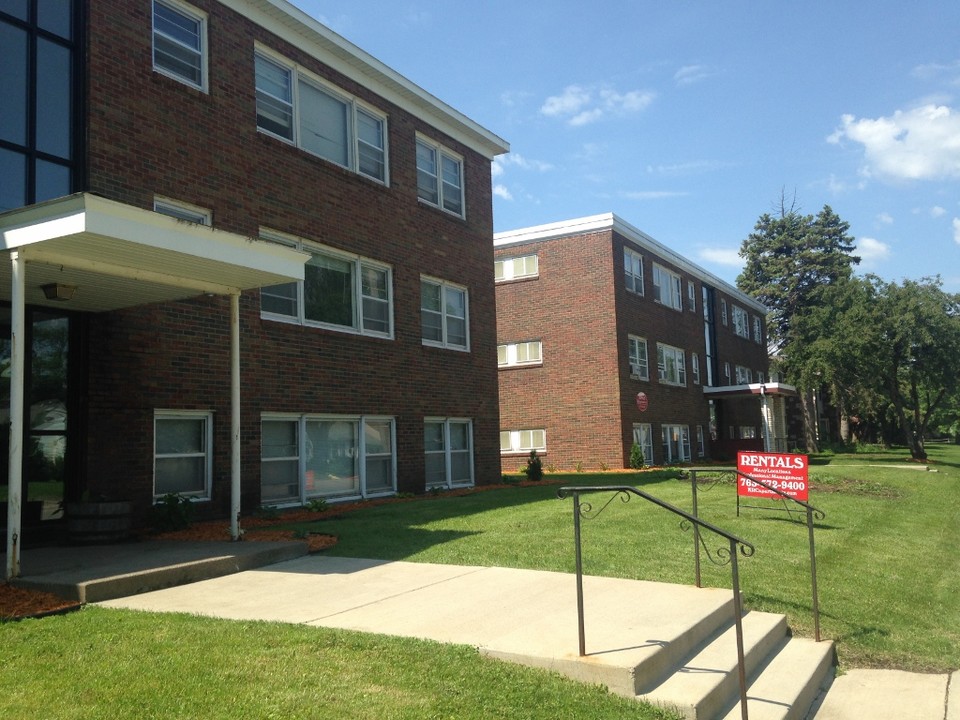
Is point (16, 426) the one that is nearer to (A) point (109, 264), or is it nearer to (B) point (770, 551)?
(A) point (109, 264)

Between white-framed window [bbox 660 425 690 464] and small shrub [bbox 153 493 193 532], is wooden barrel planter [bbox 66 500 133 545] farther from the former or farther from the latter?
white-framed window [bbox 660 425 690 464]

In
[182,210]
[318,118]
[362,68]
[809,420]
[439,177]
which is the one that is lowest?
[809,420]

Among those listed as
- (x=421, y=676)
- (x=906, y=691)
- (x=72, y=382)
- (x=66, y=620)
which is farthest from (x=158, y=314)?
(x=906, y=691)

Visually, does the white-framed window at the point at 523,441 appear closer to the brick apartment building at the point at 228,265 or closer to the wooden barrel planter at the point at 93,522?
the brick apartment building at the point at 228,265

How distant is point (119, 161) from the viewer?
36.7ft

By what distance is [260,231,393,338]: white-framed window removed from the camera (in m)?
13.9

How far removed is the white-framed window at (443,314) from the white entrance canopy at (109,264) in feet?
25.6

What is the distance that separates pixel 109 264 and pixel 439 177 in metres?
10.9

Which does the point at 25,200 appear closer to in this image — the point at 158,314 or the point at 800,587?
the point at 158,314

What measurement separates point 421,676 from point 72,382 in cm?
756

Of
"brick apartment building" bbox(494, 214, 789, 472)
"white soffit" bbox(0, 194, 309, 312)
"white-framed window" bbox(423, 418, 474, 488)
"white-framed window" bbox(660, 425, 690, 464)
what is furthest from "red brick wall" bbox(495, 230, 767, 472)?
"white soffit" bbox(0, 194, 309, 312)

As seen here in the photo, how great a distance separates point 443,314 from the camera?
1836 centimetres

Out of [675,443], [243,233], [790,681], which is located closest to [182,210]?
[243,233]

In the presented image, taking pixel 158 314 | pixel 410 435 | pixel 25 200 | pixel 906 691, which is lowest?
pixel 906 691
